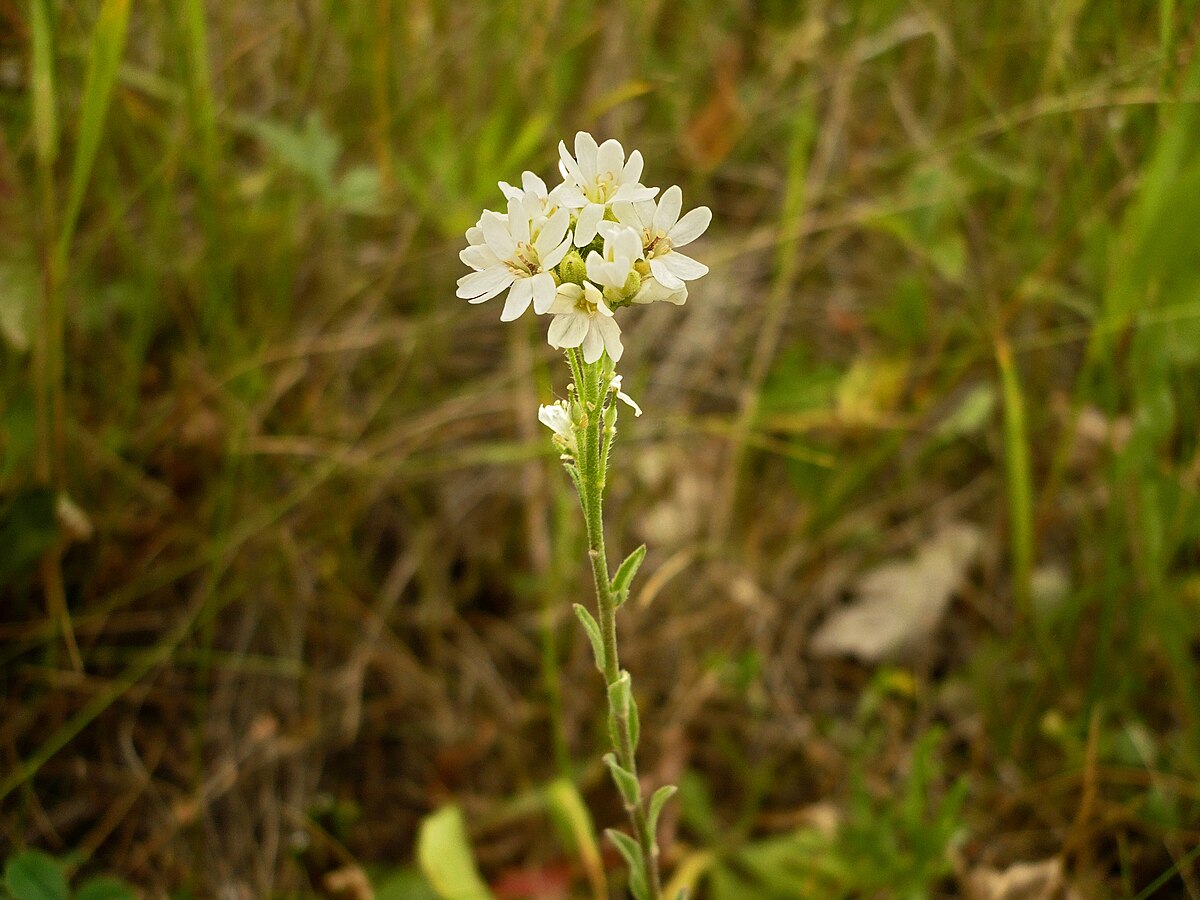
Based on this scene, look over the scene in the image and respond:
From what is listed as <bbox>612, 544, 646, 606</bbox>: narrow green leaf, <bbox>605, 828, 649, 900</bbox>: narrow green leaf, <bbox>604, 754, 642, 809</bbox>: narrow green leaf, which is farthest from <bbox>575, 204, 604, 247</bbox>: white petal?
<bbox>605, 828, 649, 900</bbox>: narrow green leaf

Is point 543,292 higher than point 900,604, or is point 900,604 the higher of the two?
point 543,292

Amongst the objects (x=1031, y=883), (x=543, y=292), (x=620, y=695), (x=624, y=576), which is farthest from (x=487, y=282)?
(x=1031, y=883)

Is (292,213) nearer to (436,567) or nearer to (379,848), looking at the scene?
(436,567)

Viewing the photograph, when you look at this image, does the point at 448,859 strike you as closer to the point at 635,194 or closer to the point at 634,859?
the point at 634,859

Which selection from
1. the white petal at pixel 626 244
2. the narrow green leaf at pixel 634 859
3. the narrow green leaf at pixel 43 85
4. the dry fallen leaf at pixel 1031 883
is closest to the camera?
A: the white petal at pixel 626 244

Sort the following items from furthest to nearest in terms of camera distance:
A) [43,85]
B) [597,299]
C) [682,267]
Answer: [43,85] → [682,267] → [597,299]

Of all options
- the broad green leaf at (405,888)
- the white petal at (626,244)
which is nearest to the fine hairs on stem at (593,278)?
the white petal at (626,244)

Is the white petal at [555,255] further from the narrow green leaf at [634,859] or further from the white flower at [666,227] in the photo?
the narrow green leaf at [634,859]

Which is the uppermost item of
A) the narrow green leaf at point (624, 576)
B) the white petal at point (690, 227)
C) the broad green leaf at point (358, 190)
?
the broad green leaf at point (358, 190)
